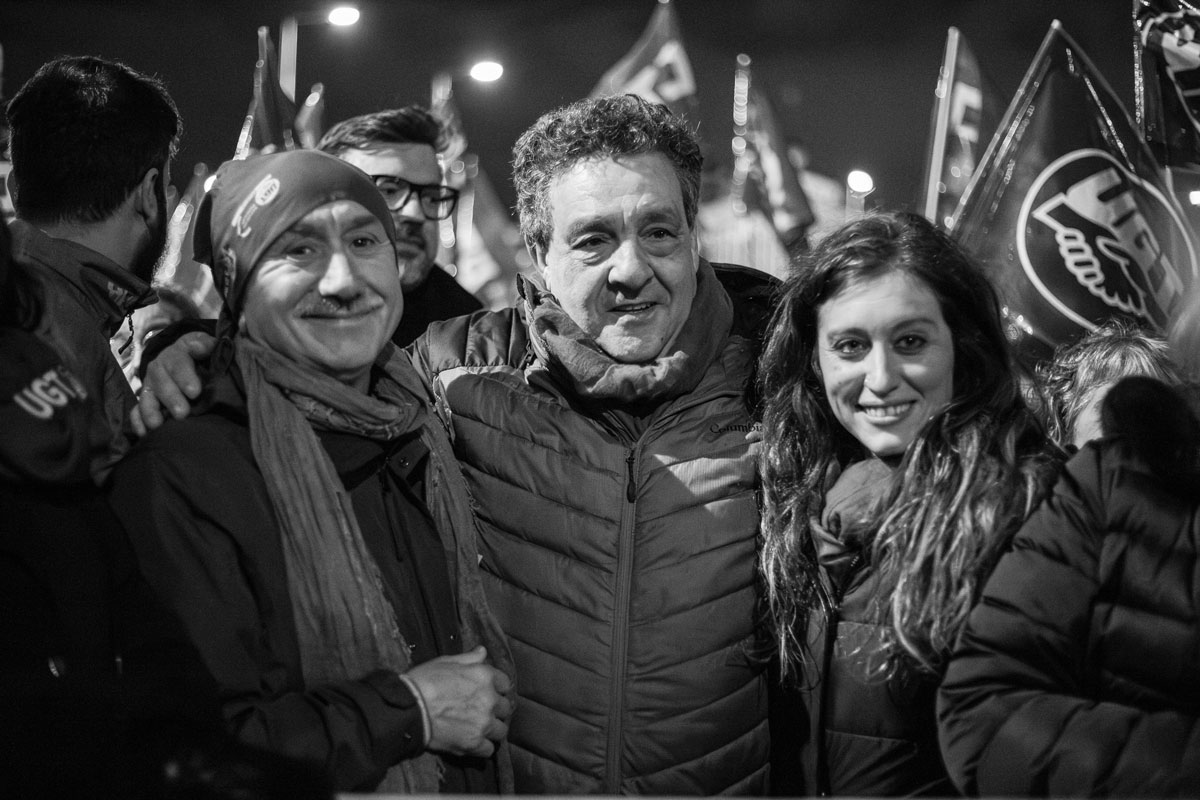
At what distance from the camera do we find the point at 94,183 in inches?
91.7

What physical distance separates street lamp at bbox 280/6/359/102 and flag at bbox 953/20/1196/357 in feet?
10.8

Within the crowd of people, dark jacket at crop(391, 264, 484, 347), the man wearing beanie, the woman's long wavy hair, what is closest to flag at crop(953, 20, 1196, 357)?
the crowd of people

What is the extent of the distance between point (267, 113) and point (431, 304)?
5.39 ft

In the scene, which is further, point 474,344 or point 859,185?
point 859,185

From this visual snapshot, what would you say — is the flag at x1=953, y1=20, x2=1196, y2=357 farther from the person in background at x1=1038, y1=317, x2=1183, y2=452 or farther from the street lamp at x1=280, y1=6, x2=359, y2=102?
the street lamp at x1=280, y1=6, x2=359, y2=102

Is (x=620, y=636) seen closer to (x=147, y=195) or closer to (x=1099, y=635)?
(x=1099, y=635)

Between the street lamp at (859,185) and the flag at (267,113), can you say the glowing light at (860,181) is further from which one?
the flag at (267,113)

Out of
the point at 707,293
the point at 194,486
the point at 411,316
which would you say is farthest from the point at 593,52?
the point at 194,486

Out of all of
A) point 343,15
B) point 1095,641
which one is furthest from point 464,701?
point 343,15

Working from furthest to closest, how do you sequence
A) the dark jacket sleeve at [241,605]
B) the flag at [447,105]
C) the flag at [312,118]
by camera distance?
the flag at [447,105]
the flag at [312,118]
the dark jacket sleeve at [241,605]

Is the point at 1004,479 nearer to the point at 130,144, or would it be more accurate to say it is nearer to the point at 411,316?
the point at 130,144

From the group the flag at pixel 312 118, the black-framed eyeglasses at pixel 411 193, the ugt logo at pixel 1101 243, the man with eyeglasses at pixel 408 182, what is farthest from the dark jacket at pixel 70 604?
the flag at pixel 312 118

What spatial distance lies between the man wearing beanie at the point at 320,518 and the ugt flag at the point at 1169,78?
3.06 metres

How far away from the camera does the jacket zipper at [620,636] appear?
2068 mm
